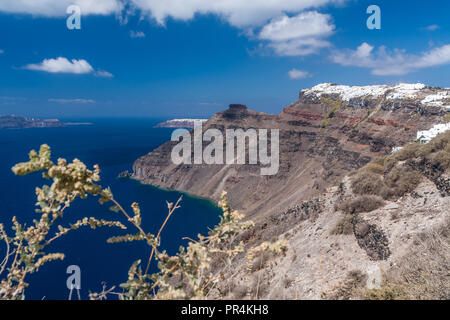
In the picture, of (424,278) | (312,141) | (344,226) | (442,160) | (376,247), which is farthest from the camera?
(312,141)

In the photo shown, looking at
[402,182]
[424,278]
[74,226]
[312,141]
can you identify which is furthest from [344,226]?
[312,141]

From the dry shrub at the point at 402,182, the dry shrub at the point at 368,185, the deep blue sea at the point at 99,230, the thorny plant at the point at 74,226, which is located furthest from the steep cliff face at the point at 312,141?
the thorny plant at the point at 74,226

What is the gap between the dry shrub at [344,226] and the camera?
1293cm

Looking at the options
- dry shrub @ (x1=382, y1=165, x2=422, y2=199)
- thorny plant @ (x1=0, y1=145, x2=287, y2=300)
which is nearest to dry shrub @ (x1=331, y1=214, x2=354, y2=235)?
dry shrub @ (x1=382, y1=165, x2=422, y2=199)

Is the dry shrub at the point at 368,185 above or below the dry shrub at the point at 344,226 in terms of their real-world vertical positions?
above

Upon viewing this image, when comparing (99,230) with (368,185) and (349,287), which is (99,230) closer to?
(368,185)

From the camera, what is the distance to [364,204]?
45.9ft

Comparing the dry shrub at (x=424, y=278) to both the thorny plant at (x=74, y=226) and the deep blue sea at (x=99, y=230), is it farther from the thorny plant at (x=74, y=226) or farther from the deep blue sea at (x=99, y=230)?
the deep blue sea at (x=99, y=230)

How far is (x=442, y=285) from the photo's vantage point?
5.25 metres

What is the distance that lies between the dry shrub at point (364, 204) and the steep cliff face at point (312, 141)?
2203 cm

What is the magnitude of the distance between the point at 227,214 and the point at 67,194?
179cm

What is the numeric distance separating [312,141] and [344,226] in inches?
2366

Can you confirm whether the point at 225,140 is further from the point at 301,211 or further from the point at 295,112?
the point at 301,211

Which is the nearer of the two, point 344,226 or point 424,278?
point 424,278
